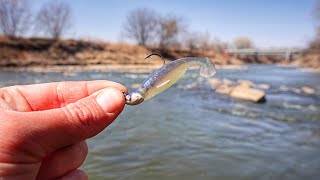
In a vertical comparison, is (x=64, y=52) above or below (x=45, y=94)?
below

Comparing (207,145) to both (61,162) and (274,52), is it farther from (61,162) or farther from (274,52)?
(274,52)

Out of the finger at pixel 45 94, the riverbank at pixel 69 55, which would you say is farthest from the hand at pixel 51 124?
the riverbank at pixel 69 55

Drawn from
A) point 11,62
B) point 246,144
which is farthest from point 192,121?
point 11,62

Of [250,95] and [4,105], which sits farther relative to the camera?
[250,95]

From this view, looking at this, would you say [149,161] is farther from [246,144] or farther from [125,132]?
[246,144]

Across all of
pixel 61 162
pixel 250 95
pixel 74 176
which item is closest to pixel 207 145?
pixel 74 176

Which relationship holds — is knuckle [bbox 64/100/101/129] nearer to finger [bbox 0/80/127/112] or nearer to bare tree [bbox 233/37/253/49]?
finger [bbox 0/80/127/112]

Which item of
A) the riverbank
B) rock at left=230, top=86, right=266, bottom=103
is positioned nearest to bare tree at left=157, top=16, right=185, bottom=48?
the riverbank

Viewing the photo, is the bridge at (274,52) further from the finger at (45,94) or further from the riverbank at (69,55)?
the finger at (45,94)

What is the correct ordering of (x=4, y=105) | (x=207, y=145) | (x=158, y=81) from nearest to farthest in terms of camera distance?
1. (x=158, y=81)
2. (x=4, y=105)
3. (x=207, y=145)
